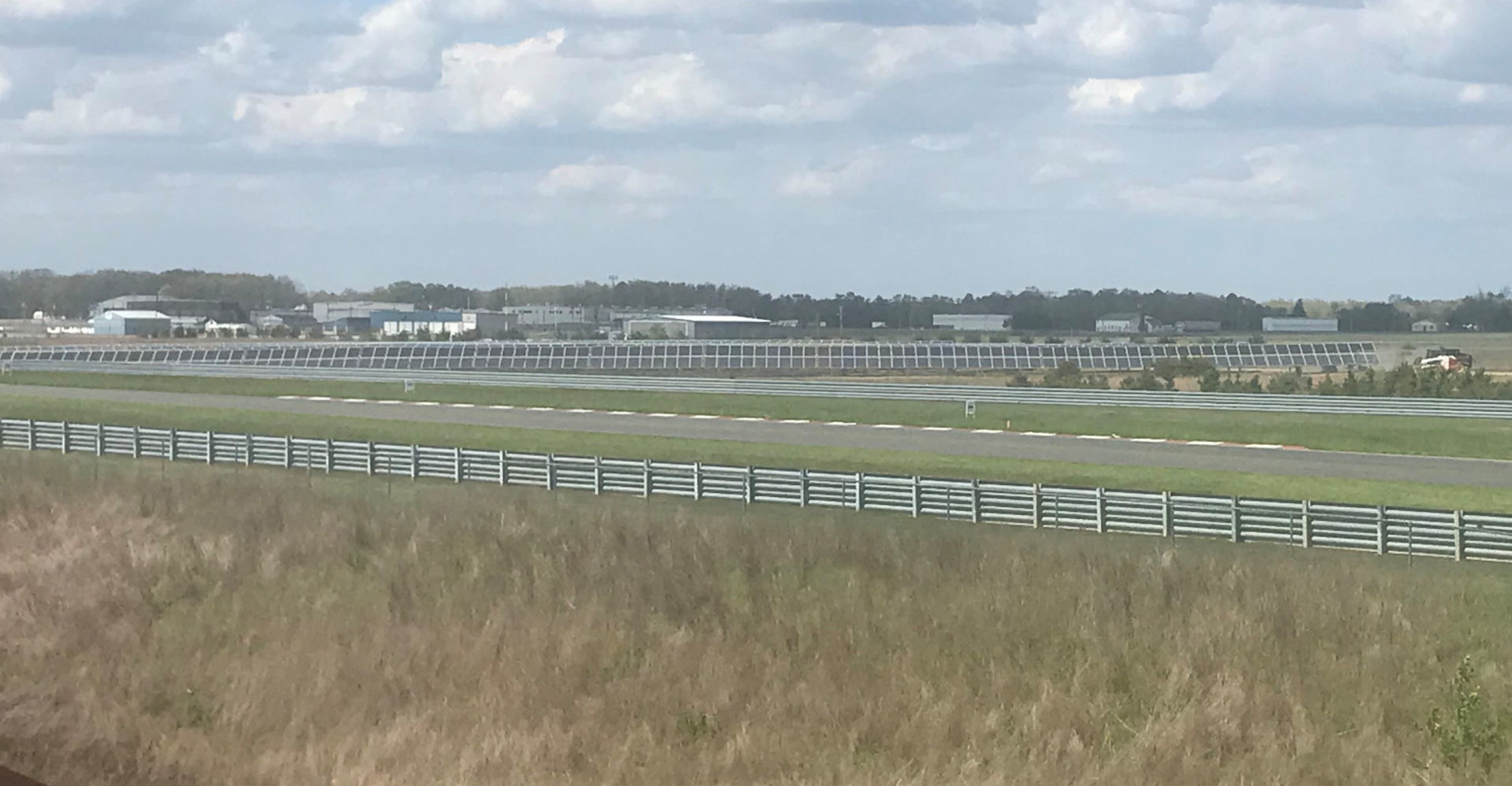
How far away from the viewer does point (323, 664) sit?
20109 millimetres

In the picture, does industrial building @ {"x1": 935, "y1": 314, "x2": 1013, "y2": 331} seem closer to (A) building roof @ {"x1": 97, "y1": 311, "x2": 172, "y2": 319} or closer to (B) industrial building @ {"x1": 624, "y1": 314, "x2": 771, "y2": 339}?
(B) industrial building @ {"x1": 624, "y1": 314, "x2": 771, "y2": 339}

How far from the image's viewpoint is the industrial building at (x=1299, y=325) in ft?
465

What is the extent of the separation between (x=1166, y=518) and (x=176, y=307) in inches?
6293

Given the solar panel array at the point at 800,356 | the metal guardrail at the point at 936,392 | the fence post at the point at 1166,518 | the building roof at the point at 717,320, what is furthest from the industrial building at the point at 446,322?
the fence post at the point at 1166,518

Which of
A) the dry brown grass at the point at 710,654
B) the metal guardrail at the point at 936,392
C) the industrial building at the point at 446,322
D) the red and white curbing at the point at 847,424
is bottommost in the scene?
the red and white curbing at the point at 847,424

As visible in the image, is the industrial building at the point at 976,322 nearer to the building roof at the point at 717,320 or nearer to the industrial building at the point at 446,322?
the building roof at the point at 717,320

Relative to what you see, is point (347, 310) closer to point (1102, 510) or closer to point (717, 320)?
point (717, 320)

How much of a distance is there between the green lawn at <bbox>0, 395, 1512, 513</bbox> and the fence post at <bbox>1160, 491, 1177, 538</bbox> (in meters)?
6.35

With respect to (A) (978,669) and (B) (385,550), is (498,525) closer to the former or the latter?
(B) (385,550)

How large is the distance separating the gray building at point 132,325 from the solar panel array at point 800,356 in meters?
59.6

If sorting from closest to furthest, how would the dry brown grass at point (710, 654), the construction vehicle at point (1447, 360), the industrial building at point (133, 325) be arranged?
the dry brown grass at point (710, 654) → the construction vehicle at point (1447, 360) → the industrial building at point (133, 325)

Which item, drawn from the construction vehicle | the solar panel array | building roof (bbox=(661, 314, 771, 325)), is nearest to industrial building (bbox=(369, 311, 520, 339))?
building roof (bbox=(661, 314, 771, 325))

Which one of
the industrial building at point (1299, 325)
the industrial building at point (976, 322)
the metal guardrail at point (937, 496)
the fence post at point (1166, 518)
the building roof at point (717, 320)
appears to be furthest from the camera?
the industrial building at point (976, 322)

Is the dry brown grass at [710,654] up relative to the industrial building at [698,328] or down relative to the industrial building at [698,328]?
down
